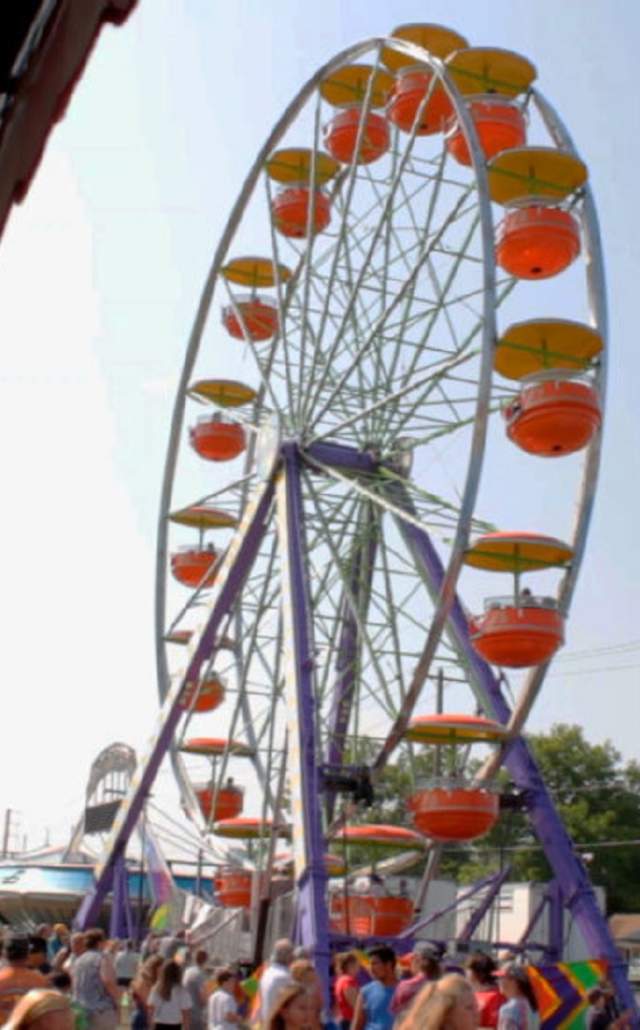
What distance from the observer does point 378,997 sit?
32.4 feet

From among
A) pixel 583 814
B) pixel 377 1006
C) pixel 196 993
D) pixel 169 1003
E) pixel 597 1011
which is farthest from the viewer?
pixel 583 814

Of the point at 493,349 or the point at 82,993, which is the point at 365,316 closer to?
the point at 493,349

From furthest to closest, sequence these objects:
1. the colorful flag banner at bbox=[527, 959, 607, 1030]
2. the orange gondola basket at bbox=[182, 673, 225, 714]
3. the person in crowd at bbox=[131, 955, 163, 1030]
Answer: the orange gondola basket at bbox=[182, 673, 225, 714], the colorful flag banner at bbox=[527, 959, 607, 1030], the person in crowd at bbox=[131, 955, 163, 1030]

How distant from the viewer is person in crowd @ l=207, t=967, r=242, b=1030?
9594 mm

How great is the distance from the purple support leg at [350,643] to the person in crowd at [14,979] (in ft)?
51.2

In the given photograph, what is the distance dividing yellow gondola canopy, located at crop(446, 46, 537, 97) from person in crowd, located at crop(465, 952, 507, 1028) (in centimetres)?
1517

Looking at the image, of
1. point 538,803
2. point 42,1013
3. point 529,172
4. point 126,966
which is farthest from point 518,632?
point 42,1013

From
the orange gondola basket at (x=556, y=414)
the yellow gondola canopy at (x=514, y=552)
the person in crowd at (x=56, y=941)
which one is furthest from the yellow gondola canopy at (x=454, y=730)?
the person in crowd at (x=56, y=941)

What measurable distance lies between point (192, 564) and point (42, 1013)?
22902 millimetres

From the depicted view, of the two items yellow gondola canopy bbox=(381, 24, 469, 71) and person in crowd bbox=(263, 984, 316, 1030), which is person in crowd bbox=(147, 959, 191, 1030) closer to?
person in crowd bbox=(263, 984, 316, 1030)

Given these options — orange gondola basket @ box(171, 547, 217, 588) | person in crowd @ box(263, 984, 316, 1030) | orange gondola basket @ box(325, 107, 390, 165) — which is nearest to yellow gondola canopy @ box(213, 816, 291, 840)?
orange gondola basket @ box(171, 547, 217, 588)

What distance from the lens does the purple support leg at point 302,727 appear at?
59.6 ft

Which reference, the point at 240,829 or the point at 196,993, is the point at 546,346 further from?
the point at 196,993

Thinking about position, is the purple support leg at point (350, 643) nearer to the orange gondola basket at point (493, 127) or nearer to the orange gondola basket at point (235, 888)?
the orange gondola basket at point (235, 888)
